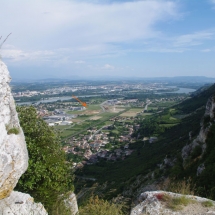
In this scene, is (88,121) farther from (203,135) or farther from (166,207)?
(166,207)

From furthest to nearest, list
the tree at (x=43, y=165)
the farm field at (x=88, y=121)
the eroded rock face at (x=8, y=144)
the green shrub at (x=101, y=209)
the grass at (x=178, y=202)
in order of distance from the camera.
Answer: the farm field at (x=88, y=121) → the tree at (x=43, y=165) → the grass at (x=178, y=202) → the green shrub at (x=101, y=209) → the eroded rock face at (x=8, y=144)

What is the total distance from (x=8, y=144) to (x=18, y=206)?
187cm

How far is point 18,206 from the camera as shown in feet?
21.5

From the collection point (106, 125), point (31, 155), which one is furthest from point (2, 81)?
point (106, 125)

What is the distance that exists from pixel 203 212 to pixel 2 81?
256 inches

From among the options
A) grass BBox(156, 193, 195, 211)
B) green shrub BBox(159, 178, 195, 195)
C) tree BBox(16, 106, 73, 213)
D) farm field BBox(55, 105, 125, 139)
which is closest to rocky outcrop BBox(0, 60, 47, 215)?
tree BBox(16, 106, 73, 213)

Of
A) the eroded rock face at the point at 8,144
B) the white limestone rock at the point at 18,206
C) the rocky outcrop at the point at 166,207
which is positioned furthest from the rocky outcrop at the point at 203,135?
the eroded rock face at the point at 8,144

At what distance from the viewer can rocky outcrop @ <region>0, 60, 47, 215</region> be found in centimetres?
590

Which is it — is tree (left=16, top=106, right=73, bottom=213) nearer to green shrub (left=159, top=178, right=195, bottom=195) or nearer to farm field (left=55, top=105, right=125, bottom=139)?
green shrub (left=159, top=178, right=195, bottom=195)

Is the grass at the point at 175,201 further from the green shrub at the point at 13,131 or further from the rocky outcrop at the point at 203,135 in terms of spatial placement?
the rocky outcrop at the point at 203,135

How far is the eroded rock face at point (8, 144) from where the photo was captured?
5.86 m

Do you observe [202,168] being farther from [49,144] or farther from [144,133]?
[144,133]

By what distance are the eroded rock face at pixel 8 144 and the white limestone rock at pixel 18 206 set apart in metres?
0.32

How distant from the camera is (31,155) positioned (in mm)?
9289
